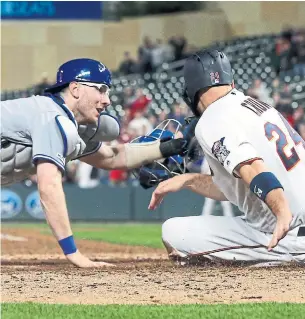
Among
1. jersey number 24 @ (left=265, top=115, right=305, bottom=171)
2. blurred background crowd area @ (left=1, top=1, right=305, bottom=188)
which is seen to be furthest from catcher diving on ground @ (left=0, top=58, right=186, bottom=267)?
blurred background crowd area @ (left=1, top=1, right=305, bottom=188)

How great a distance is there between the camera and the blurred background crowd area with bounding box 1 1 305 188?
16.7 metres

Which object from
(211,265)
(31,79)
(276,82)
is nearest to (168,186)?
(211,265)

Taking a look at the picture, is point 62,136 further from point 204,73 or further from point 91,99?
point 204,73

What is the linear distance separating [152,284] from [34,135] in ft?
4.85

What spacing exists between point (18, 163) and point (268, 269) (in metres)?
2.14

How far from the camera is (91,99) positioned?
252 inches

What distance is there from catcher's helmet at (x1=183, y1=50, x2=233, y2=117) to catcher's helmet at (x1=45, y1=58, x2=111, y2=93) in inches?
32.0

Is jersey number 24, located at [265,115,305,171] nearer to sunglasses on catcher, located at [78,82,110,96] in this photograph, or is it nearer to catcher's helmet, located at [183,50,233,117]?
catcher's helmet, located at [183,50,233,117]

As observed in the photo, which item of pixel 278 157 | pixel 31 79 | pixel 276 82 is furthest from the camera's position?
pixel 31 79

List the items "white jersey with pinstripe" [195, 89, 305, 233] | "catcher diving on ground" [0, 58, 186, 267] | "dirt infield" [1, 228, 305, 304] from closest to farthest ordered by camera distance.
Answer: "dirt infield" [1, 228, 305, 304], "white jersey with pinstripe" [195, 89, 305, 233], "catcher diving on ground" [0, 58, 186, 267]

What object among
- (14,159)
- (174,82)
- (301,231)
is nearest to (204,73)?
(301,231)

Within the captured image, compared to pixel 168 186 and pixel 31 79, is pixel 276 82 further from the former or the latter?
pixel 168 186

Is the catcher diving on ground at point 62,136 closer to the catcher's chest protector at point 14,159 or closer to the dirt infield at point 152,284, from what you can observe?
A: the catcher's chest protector at point 14,159

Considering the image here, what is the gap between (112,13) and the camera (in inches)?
987
